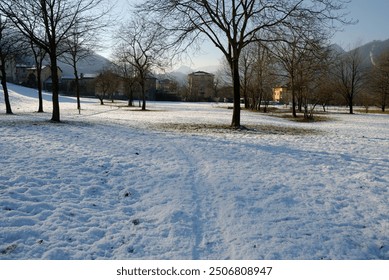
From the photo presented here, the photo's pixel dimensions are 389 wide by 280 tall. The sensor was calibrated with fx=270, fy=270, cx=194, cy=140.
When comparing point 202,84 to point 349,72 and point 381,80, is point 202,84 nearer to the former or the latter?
point 349,72


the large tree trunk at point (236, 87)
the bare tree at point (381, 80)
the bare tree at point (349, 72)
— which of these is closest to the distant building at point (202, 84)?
the bare tree at point (349, 72)

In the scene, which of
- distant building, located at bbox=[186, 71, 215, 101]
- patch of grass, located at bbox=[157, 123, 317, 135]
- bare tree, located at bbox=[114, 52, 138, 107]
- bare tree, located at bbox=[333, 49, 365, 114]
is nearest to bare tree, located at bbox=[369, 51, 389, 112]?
bare tree, located at bbox=[333, 49, 365, 114]

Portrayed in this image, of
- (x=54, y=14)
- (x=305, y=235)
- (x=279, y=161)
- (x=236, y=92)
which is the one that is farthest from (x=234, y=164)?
(x=54, y=14)

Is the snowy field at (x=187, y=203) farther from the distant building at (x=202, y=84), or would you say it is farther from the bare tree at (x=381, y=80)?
A: the distant building at (x=202, y=84)

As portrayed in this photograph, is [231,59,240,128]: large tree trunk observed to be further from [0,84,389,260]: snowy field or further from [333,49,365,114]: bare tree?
[333,49,365,114]: bare tree

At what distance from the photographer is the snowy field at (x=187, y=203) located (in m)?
4.11

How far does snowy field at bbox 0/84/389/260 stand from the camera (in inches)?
162

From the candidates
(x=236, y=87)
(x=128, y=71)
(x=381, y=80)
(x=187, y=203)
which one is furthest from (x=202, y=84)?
(x=187, y=203)

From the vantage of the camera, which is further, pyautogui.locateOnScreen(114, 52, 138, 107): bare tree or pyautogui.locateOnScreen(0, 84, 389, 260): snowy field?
pyautogui.locateOnScreen(114, 52, 138, 107): bare tree

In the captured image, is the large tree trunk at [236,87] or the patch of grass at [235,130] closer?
the patch of grass at [235,130]

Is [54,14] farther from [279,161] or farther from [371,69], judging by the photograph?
[371,69]

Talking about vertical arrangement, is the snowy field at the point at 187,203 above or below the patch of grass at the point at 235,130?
below

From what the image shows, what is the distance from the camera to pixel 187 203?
5.59 meters

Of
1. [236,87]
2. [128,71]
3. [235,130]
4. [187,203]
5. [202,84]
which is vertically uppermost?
[202,84]
